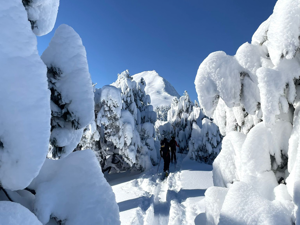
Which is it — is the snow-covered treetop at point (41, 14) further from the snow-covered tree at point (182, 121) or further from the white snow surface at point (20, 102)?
the snow-covered tree at point (182, 121)

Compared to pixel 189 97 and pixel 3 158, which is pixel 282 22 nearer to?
pixel 3 158

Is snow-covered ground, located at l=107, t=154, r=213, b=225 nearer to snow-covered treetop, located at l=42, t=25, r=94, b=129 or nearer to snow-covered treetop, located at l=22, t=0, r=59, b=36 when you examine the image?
snow-covered treetop, located at l=42, t=25, r=94, b=129

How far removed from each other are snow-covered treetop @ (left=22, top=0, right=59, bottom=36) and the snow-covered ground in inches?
142

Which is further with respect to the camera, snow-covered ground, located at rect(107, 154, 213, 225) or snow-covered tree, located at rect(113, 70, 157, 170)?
snow-covered tree, located at rect(113, 70, 157, 170)

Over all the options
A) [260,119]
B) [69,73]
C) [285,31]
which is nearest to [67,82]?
[69,73]

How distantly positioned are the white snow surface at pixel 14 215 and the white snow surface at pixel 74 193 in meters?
0.31

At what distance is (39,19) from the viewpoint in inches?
63.6

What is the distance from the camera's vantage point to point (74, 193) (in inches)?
63.9

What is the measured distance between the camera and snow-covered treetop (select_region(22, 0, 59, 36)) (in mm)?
1506

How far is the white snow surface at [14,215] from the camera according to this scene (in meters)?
1.05

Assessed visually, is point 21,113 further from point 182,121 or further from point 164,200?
point 182,121

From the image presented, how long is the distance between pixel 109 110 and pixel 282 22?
31.4ft

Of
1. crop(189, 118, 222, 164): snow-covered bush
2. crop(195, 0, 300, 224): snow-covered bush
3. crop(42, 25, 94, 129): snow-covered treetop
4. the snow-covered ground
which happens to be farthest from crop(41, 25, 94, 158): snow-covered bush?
crop(189, 118, 222, 164): snow-covered bush

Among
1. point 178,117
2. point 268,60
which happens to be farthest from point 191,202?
point 178,117
